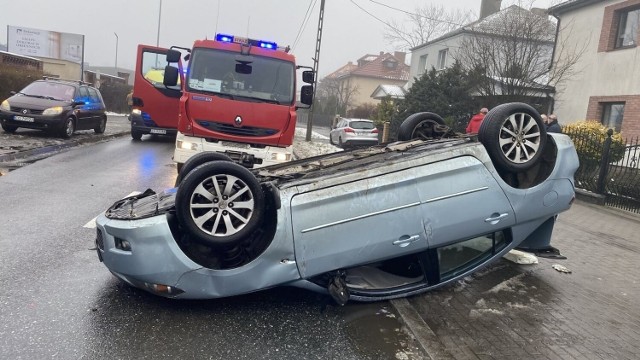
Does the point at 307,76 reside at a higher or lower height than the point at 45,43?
lower

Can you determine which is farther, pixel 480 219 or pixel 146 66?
pixel 146 66

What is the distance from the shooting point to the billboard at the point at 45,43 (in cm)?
4259

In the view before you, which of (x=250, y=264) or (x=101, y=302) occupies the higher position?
(x=250, y=264)

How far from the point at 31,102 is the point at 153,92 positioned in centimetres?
330

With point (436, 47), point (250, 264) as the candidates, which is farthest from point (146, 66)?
point (436, 47)

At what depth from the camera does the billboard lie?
42.6m

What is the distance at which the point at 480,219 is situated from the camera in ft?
14.1

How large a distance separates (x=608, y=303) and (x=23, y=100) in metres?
14.8

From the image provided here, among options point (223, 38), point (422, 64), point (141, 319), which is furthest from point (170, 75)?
point (422, 64)

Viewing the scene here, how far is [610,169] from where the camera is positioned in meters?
11.7

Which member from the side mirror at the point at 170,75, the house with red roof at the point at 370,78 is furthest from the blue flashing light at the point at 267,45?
the house with red roof at the point at 370,78

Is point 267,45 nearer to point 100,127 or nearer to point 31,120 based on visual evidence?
point 31,120

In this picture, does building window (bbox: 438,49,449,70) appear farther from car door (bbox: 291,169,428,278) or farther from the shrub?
car door (bbox: 291,169,428,278)

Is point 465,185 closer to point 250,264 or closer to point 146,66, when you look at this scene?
point 250,264
